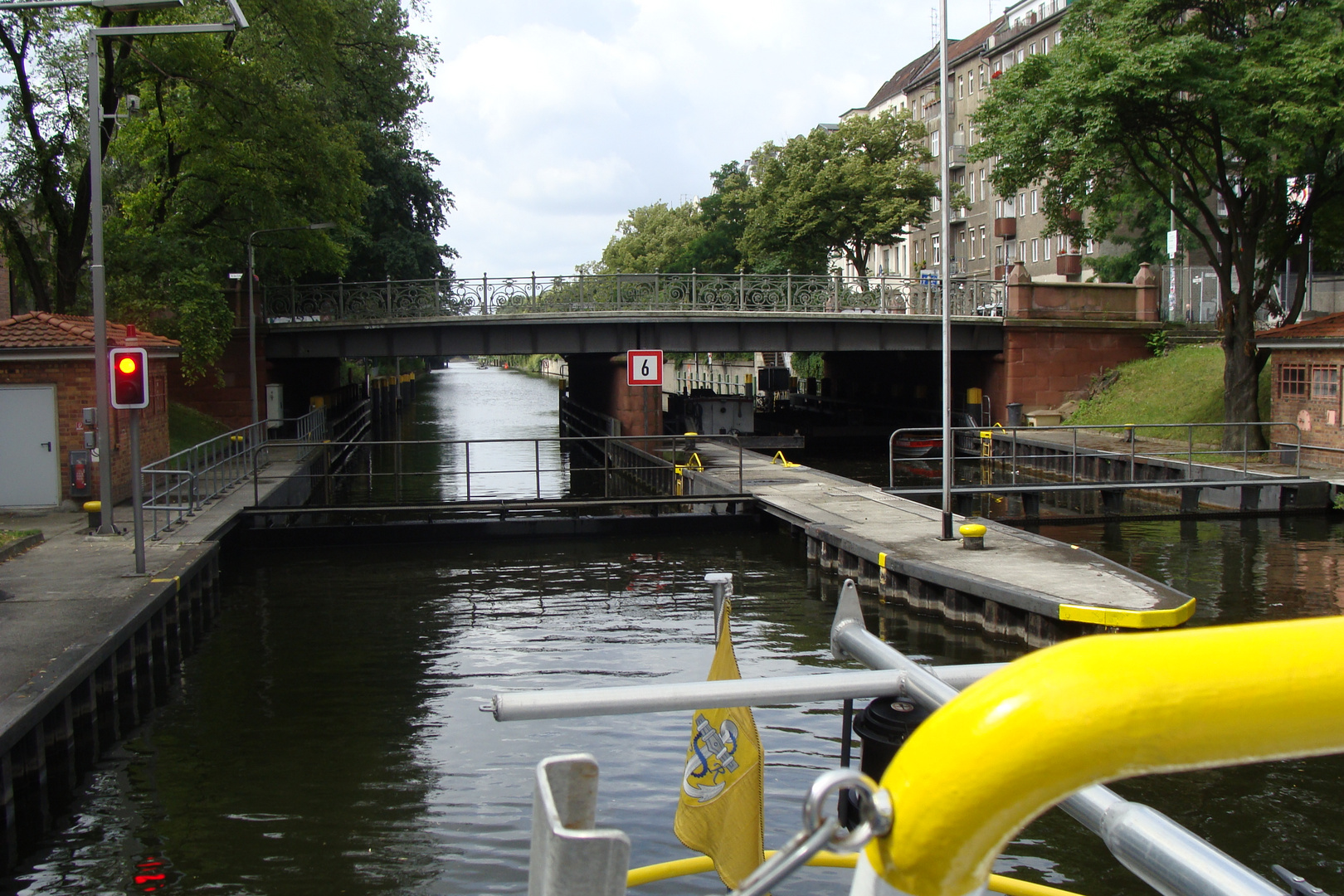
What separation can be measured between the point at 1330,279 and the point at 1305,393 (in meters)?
15.3

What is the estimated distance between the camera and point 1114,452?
28.6m

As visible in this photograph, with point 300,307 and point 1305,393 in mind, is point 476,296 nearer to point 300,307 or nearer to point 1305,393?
point 300,307

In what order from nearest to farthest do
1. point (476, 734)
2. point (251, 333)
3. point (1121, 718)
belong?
point (1121, 718) → point (476, 734) → point (251, 333)

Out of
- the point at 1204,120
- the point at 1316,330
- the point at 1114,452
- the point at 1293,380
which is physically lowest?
the point at 1114,452

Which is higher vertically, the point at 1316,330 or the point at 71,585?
the point at 1316,330

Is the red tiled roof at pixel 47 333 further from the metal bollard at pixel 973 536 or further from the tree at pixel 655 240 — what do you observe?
the tree at pixel 655 240

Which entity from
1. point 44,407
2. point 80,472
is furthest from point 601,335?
point 44,407

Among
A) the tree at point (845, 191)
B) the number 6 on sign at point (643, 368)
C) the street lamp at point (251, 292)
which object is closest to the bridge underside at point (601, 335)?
the street lamp at point (251, 292)

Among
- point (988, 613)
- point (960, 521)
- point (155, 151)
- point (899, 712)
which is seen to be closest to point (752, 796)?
point (899, 712)

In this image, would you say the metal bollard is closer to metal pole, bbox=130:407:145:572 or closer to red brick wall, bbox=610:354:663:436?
metal pole, bbox=130:407:145:572

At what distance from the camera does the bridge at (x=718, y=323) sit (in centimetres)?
3575

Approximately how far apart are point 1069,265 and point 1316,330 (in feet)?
118

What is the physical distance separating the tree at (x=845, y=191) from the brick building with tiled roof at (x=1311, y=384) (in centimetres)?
2945

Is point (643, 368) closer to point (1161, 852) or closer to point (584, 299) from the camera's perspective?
point (584, 299)
